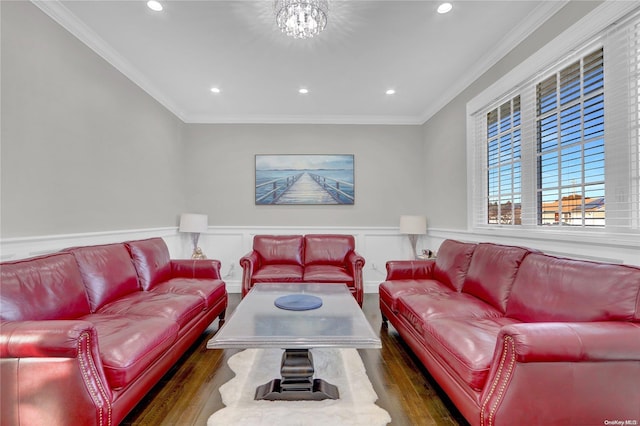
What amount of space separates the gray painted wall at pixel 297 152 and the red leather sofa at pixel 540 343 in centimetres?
258

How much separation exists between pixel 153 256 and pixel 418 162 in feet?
13.5

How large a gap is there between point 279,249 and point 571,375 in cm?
342

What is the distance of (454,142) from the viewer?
12.8 feet

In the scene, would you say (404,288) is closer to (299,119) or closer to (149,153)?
(299,119)

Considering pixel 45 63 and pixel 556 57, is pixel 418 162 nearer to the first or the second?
pixel 556 57

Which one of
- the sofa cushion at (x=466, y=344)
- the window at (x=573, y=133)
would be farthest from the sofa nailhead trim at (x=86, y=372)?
the window at (x=573, y=133)

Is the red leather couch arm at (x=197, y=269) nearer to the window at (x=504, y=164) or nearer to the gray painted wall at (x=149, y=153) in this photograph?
the gray painted wall at (x=149, y=153)

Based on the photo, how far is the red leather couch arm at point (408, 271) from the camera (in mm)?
3309

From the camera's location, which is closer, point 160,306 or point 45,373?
point 45,373

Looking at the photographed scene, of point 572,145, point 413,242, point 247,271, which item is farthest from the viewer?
point 413,242

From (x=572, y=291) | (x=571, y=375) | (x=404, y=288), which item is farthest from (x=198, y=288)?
(x=572, y=291)

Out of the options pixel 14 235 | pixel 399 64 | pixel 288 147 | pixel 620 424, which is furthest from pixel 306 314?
pixel 288 147

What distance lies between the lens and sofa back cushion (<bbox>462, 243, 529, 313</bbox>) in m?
2.24

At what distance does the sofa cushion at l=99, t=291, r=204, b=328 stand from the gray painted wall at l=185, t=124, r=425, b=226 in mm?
2334
